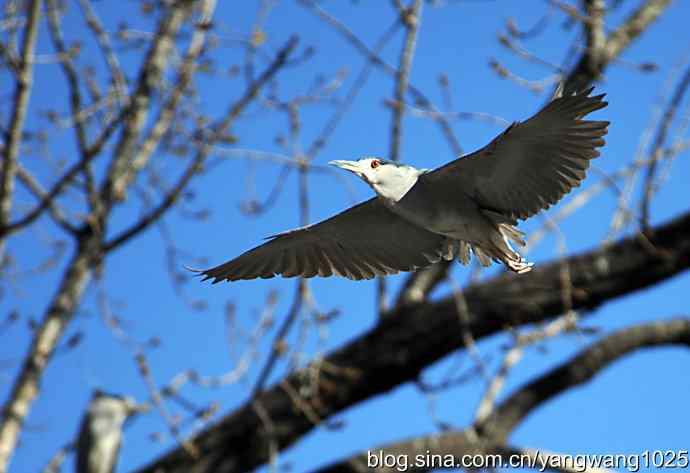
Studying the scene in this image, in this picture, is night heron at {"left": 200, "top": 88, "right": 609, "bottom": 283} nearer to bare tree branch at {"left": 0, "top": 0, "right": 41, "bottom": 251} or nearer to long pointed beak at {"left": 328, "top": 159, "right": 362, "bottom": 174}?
long pointed beak at {"left": 328, "top": 159, "right": 362, "bottom": 174}

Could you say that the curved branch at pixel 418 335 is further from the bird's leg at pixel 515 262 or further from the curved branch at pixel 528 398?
the bird's leg at pixel 515 262

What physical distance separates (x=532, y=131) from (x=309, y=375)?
280 cm

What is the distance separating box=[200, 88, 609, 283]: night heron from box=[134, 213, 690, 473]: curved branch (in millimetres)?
1817

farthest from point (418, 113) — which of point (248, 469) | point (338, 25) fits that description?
point (248, 469)

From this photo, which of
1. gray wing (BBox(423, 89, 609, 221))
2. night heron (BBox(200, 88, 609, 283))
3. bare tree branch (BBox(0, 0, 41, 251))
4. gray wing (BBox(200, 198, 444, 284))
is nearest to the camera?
gray wing (BBox(423, 89, 609, 221))

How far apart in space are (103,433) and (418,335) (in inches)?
81.1

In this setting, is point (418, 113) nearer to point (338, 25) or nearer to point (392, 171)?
point (338, 25)

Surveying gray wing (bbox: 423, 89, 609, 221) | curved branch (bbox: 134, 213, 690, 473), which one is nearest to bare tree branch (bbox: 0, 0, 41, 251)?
curved branch (bbox: 134, 213, 690, 473)

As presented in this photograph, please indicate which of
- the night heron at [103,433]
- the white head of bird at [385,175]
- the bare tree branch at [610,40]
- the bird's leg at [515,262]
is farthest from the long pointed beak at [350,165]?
the night heron at [103,433]

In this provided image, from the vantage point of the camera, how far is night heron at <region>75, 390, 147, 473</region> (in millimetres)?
7359

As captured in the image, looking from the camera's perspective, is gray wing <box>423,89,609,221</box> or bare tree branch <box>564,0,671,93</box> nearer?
gray wing <box>423,89,609,221</box>

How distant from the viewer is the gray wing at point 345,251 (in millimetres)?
4891

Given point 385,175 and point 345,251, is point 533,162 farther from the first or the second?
point 345,251

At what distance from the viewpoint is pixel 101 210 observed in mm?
7250
